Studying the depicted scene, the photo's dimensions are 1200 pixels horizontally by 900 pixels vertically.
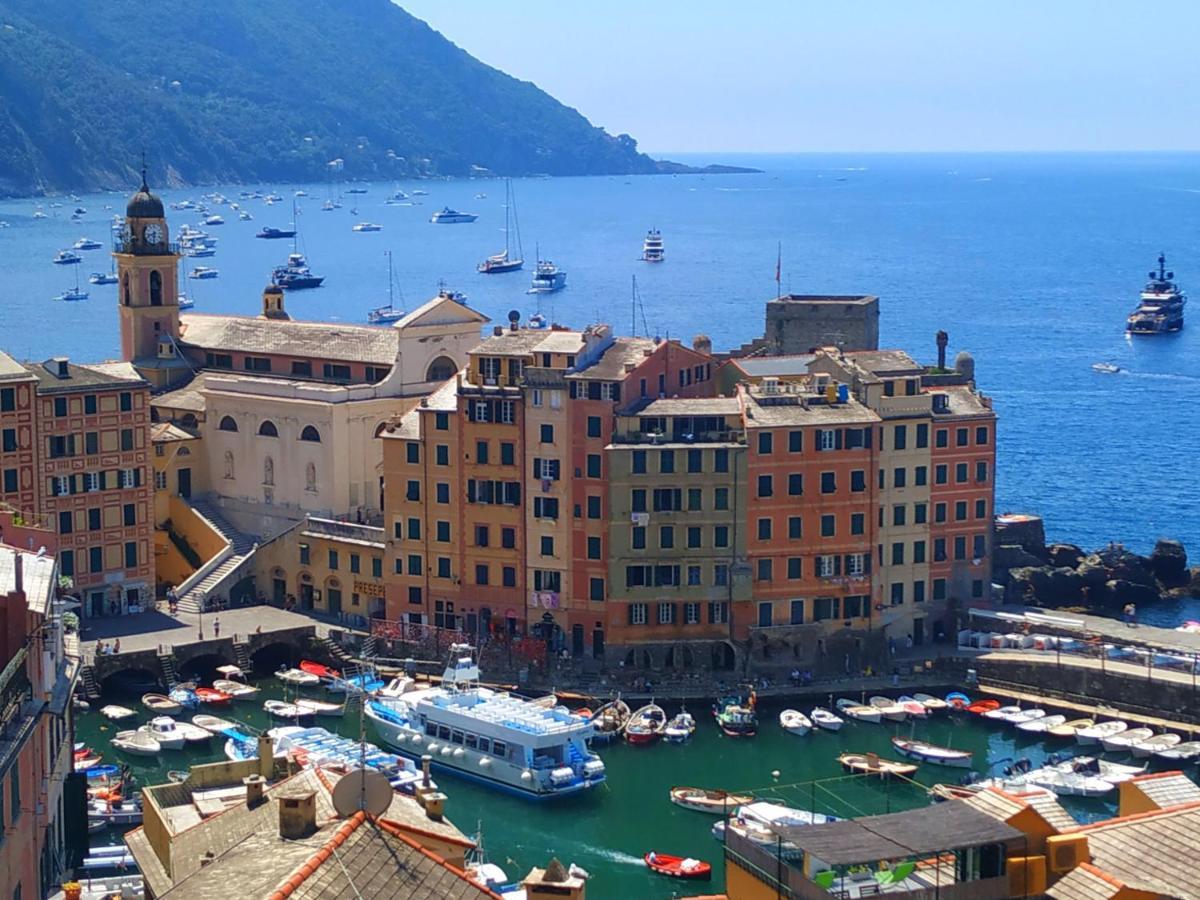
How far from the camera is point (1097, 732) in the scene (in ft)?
228

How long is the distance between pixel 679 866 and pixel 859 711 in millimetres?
14552

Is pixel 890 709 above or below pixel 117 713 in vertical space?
above

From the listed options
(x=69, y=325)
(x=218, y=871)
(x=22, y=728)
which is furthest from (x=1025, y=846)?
(x=69, y=325)

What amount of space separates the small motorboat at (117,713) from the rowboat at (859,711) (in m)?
22.4

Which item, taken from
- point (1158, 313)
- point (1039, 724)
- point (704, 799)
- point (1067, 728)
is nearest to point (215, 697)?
point (704, 799)

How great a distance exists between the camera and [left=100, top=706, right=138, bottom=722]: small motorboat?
71000 mm

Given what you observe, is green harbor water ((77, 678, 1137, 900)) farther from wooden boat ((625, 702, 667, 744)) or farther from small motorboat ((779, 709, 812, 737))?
wooden boat ((625, 702, 667, 744))

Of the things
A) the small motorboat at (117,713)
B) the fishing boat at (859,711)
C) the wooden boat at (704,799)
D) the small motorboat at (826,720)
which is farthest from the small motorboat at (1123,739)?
the small motorboat at (117,713)

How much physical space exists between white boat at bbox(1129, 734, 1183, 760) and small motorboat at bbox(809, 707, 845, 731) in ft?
29.2

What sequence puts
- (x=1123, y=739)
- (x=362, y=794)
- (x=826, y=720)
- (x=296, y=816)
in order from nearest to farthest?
1. (x=362, y=794)
2. (x=296, y=816)
3. (x=1123, y=739)
4. (x=826, y=720)

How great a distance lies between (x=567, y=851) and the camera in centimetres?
6022

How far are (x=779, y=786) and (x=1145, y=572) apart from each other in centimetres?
3095

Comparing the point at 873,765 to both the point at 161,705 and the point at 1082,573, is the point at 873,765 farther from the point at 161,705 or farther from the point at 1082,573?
the point at 1082,573

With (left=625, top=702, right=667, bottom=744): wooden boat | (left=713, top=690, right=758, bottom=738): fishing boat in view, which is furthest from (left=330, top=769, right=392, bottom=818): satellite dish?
(left=713, top=690, right=758, bottom=738): fishing boat
